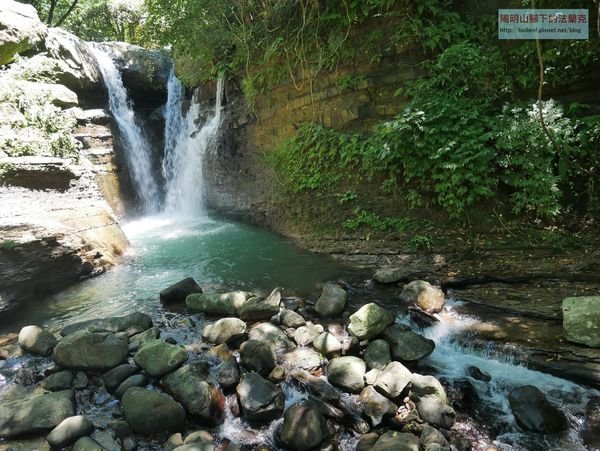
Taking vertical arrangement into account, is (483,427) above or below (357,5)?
below

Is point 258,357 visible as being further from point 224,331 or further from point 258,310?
point 258,310

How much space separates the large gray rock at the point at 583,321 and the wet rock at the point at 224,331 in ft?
11.4

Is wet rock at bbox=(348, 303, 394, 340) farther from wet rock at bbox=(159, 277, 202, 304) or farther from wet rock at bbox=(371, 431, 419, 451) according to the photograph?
wet rock at bbox=(159, 277, 202, 304)

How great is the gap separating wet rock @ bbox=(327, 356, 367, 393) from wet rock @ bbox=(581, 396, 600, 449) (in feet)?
5.86

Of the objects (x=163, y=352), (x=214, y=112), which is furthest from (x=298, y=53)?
(x=163, y=352)

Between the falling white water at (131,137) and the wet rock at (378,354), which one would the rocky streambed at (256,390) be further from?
the falling white water at (131,137)

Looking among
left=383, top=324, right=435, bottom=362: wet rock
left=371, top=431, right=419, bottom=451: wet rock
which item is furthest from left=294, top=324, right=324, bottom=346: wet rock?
left=371, top=431, right=419, bottom=451: wet rock

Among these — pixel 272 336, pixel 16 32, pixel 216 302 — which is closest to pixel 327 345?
pixel 272 336

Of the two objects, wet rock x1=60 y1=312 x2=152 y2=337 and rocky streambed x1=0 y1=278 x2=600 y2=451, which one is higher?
wet rock x1=60 y1=312 x2=152 y2=337

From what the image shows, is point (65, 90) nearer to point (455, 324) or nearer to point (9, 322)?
point (9, 322)

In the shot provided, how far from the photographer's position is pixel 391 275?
5.46 meters

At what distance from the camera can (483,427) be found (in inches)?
124

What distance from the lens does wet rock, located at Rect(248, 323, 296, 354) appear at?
4176 mm

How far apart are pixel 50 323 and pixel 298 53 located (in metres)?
7.11
